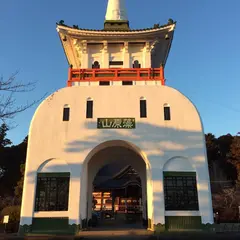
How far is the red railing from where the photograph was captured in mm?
15855

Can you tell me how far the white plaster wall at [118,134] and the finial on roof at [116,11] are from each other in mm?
8311

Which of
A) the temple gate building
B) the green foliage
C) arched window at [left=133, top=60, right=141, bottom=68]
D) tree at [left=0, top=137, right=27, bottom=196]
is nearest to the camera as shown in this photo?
the temple gate building

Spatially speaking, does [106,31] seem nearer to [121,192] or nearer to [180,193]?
[180,193]

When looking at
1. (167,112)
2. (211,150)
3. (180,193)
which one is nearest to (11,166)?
(211,150)

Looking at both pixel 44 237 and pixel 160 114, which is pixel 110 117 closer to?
pixel 160 114

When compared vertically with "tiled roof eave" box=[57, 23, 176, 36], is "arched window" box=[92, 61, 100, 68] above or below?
below

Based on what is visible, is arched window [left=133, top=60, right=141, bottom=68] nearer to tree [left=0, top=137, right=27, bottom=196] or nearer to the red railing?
the red railing

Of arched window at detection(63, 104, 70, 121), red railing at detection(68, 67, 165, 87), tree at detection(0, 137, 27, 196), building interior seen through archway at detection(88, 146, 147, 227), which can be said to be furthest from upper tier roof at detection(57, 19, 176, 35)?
tree at detection(0, 137, 27, 196)

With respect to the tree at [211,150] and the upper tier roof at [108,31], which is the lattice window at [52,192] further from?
the tree at [211,150]

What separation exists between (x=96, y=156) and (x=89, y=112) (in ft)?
12.2

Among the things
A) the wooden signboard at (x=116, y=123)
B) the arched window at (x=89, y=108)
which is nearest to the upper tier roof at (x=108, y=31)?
the arched window at (x=89, y=108)

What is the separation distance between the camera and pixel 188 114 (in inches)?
568

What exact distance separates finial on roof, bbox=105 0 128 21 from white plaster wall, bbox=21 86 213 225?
8.31 meters

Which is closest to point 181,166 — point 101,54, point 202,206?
point 202,206
